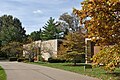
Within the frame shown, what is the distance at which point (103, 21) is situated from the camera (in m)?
11.4

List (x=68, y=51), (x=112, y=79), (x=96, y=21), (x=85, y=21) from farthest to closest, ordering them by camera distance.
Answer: (x=68, y=51) < (x=112, y=79) < (x=85, y=21) < (x=96, y=21)

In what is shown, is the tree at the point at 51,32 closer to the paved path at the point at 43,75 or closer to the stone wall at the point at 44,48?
the stone wall at the point at 44,48

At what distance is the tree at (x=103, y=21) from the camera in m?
11.2

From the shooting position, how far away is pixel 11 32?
96500mm

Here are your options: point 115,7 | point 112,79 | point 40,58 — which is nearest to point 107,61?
point 115,7

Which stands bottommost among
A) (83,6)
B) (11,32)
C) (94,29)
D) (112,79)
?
(112,79)

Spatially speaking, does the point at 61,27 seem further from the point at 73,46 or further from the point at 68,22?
the point at 73,46

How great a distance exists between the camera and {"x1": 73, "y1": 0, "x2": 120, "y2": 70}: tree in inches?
442

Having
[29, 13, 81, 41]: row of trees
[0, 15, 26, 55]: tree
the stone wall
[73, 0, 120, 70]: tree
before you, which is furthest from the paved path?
[29, 13, 81, 41]: row of trees

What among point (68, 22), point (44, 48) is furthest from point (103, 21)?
point (68, 22)

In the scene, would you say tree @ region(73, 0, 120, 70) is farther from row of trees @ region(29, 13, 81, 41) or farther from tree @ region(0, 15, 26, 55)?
row of trees @ region(29, 13, 81, 41)

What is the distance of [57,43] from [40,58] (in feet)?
20.1

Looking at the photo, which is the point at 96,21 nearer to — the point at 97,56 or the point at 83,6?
the point at 83,6

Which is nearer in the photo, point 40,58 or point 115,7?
point 115,7
